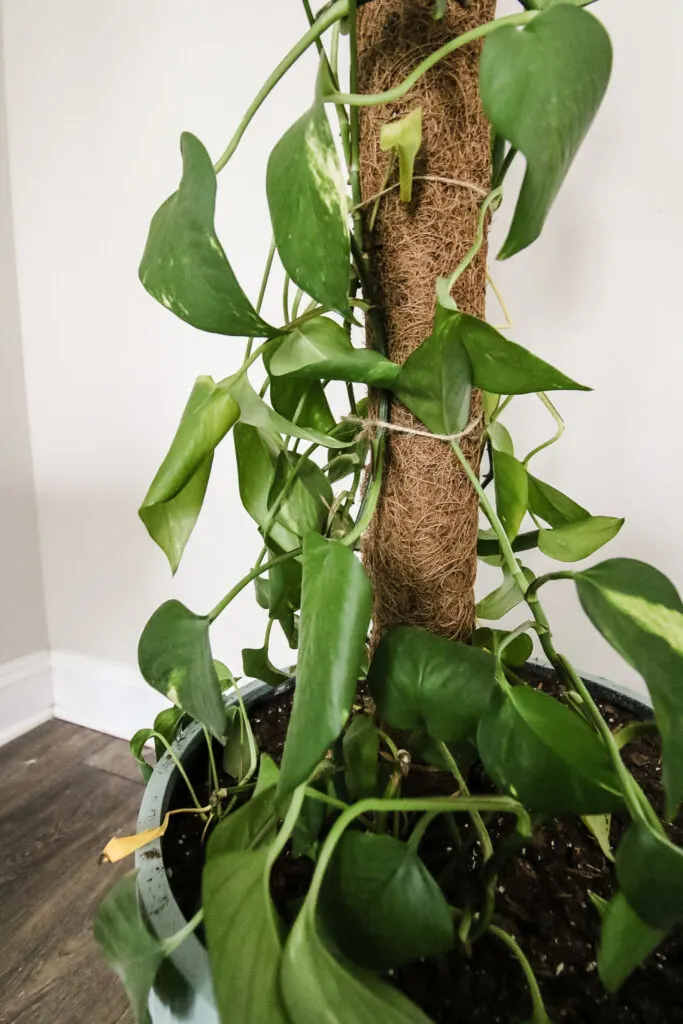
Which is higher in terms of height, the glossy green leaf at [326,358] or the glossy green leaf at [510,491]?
the glossy green leaf at [326,358]

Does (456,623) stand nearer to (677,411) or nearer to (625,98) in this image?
(677,411)

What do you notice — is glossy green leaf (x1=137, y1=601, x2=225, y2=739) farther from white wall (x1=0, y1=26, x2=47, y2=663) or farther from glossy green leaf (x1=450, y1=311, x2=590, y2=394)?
white wall (x1=0, y1=26, x2=47, y2=663)

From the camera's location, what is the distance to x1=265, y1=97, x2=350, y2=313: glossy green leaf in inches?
11.4

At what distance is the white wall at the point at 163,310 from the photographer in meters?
0.72

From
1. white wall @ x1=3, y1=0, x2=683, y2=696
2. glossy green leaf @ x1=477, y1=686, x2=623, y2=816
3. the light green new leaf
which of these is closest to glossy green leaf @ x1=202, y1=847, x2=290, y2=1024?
glossy green leaf @ x1=477, y1=686, x2=623, y2=816

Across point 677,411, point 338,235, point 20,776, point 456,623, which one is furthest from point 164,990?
point 20,776

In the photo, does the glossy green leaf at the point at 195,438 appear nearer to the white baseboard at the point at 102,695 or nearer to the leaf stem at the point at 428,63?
the leaf stem at the point at 428,63

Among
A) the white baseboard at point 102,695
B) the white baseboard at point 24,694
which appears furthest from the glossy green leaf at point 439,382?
the white baseboard at point 24,694

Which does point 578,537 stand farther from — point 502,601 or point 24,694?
point 24,694

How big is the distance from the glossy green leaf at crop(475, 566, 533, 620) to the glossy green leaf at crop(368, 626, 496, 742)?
0.17m

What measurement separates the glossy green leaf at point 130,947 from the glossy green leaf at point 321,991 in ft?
0.33

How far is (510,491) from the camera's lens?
1.36ft

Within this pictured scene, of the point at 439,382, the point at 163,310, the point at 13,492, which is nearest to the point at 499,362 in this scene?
the point at 439,382

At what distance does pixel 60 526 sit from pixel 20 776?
0.43 meters
